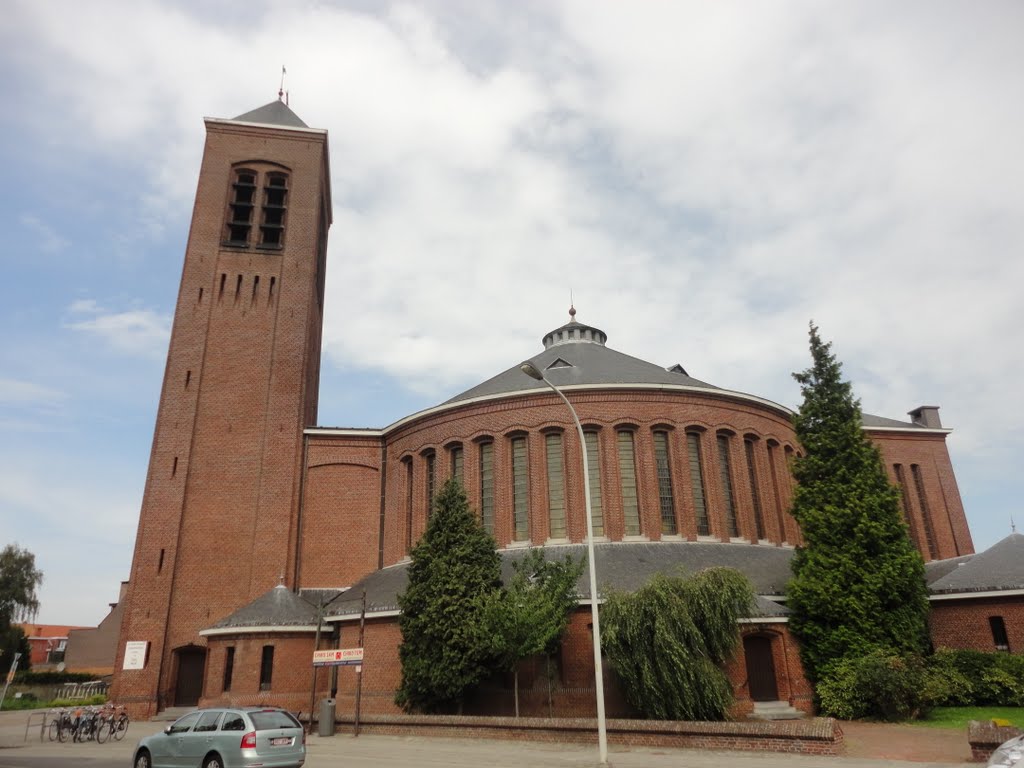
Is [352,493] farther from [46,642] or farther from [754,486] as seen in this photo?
[46,642]

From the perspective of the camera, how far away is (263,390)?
3186cm

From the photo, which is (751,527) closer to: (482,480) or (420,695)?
(482,480)

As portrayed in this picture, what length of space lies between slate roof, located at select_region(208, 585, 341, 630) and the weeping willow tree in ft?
43.0

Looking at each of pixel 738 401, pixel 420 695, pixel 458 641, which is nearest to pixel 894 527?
pixel 738 401

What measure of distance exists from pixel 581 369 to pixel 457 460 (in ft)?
22.1

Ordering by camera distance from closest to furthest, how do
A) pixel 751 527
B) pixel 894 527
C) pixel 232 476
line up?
pixel 894 527, pixel 751 527, pixel 232 476

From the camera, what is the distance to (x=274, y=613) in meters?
25.9

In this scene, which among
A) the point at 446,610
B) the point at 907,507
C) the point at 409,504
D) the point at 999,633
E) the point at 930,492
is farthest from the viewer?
the point at 930,492

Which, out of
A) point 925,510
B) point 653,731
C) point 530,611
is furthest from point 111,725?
point 925,510

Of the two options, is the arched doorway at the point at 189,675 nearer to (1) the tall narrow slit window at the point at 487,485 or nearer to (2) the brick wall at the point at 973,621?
(1) the tall narrow slit window at the point at 487,485

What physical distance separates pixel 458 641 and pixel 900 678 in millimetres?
11648

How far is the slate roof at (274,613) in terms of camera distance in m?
25.4

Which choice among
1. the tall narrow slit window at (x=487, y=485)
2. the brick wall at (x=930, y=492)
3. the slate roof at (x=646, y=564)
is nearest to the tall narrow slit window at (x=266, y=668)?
the slate roof at (x=646, y=564)

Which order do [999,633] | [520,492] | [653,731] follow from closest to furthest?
[653,731] → [999,633] → [520,492]
